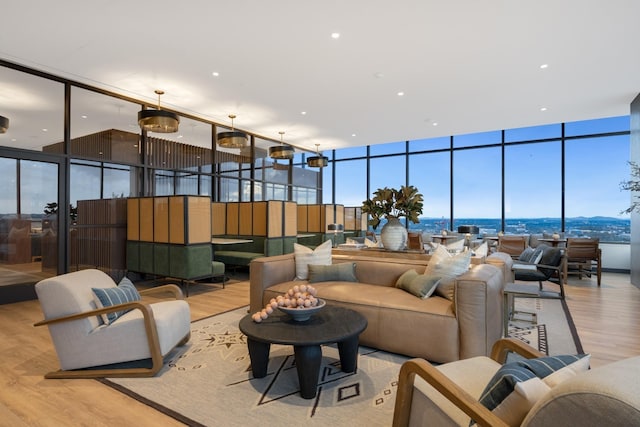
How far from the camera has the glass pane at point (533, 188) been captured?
865 centimetres

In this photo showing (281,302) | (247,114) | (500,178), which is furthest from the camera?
(500,178)

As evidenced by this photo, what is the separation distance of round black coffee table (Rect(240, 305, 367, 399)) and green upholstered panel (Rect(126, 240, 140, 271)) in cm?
433

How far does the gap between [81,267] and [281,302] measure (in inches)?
184

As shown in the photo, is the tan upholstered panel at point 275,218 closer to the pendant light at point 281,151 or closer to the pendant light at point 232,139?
the pendant light at point 232,139

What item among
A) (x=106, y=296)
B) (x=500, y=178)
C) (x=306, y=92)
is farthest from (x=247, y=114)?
(x=500, y=178)

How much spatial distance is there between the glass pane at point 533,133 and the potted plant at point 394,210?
6691 millimetres

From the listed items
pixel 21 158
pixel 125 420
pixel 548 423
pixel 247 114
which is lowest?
pixel 125 420

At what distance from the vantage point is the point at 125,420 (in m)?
2.03

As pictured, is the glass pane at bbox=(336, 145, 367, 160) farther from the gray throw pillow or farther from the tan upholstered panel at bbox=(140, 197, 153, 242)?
the gray throw pillow

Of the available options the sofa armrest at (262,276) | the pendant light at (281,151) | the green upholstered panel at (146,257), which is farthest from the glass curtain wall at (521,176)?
the sofa armrest at (262,276)

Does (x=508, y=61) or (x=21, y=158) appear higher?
(x=508, y=61)

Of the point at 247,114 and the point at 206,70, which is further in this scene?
the point at 247,114

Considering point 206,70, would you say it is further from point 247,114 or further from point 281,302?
point 281,302

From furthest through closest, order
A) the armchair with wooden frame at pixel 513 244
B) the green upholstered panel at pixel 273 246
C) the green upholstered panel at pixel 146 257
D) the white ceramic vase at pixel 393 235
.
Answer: the armchair with wooden frame at pixel 513 244 → the green upholstered panel at pixel 273 246 → the green upholstered panel at pixel 146 257 → the white ceramic vase at pixel 393 235
